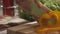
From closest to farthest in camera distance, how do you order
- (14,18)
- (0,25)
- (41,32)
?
(41,32) < (0,25) < (14,18)

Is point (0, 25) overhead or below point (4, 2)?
below

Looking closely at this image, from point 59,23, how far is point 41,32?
64 mm

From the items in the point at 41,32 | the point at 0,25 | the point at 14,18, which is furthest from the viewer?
the point at 14,18

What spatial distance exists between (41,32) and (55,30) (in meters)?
0.04

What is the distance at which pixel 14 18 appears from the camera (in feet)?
2.52

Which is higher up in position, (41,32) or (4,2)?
(4,2)

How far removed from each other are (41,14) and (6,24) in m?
0.19

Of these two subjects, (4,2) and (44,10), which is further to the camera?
(4,2)

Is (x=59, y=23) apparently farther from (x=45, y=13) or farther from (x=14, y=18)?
(x=14, y=18)

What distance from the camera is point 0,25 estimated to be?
0.65 m

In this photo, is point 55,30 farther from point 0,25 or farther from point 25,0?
point 0,25

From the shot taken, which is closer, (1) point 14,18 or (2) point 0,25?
(2) point 0,25

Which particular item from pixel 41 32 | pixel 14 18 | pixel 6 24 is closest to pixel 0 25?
pixel 6 24

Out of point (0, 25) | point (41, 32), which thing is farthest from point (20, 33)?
point (0, 25)
